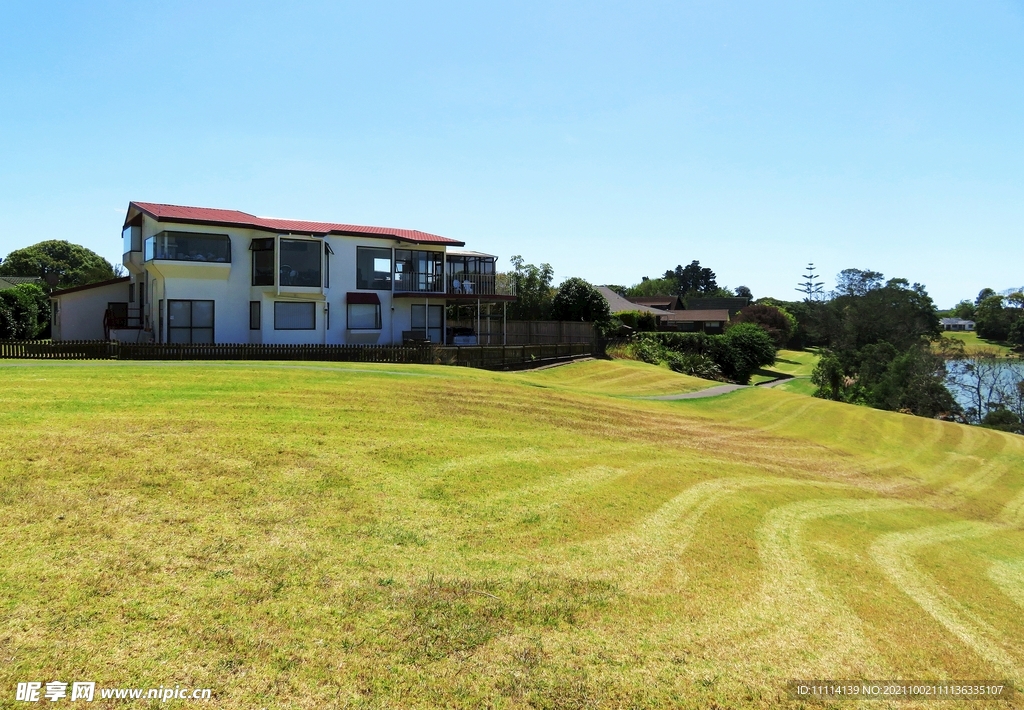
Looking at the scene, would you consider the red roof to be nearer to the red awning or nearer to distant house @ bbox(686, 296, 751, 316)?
the red awning

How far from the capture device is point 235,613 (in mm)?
7047

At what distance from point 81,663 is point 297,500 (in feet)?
→ 15.2

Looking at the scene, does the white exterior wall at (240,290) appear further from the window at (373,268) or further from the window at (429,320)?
the window at (429,320)

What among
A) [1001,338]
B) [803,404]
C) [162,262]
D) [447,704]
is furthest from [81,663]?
[1001,338]

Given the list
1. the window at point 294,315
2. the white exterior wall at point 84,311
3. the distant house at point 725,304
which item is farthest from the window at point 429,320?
the distant house at point 725,304

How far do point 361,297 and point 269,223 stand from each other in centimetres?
603

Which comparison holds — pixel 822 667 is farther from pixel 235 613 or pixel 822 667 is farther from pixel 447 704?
pixel 235 613

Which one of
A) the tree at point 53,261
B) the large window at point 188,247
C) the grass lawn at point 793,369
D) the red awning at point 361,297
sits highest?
the tree at point 53,261

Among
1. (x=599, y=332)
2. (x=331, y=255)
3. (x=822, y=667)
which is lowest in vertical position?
(x=822, y=667)

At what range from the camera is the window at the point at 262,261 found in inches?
1346

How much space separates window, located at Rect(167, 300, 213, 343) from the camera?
32.7 metres

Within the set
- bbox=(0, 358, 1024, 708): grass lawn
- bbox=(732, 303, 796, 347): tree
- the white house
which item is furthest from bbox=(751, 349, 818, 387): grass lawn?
bbox=(0, 358, 1024, 708): grass lawn

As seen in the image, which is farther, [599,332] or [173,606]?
[599,332]

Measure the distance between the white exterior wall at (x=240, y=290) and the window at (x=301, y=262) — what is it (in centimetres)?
41
